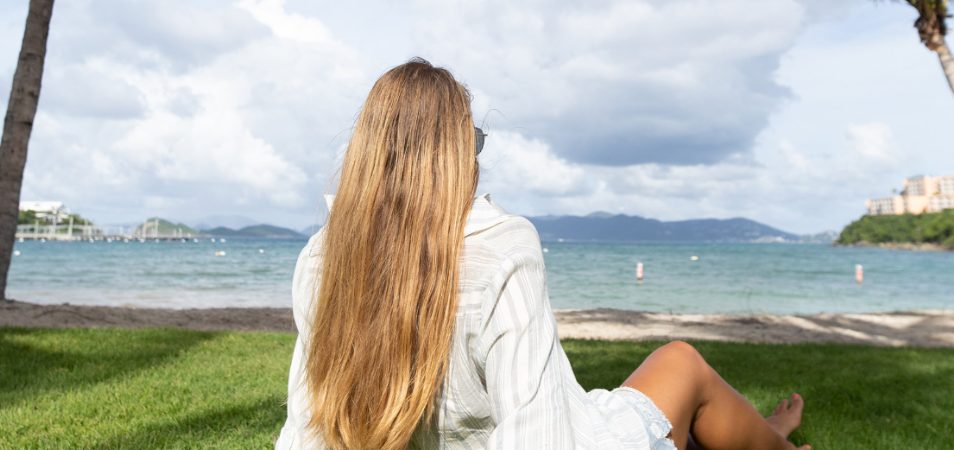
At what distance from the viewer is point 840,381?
18.7 feet

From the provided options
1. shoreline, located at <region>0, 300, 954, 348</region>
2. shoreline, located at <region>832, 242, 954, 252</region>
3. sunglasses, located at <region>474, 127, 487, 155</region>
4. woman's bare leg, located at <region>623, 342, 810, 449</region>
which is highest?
shoreline, located at <region>832, 242, 954, 252</region>

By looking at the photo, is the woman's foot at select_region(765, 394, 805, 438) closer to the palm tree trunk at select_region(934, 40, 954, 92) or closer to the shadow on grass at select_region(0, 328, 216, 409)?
the shadow on grass at select_region(0, 328, 216, 409)

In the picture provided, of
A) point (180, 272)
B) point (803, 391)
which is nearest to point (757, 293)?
point (803, 391)

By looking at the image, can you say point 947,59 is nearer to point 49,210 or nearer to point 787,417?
point 787,417

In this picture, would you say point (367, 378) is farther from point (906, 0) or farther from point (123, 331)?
point (906, 0)

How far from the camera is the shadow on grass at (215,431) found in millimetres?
3584

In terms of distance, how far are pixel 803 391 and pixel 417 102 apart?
15.1 feet

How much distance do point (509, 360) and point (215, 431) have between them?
9.48 ft

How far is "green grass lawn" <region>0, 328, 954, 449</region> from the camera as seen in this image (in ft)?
12.7

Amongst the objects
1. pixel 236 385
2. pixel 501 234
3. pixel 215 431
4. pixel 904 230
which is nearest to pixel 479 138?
pixel 501 234

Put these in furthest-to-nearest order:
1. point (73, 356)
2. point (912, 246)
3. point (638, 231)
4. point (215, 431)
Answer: point (638, 231) < point (912, 246) < point (73, 356) < point (215, 431)

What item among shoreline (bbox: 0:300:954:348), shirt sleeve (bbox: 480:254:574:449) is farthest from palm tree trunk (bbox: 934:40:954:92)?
shirt sleeve (bbox: 480:254:574:449)

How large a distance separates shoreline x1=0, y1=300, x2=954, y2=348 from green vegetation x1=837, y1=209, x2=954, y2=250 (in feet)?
297

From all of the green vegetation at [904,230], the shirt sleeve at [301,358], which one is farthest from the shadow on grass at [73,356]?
A: the green vegetation at [904,230]
